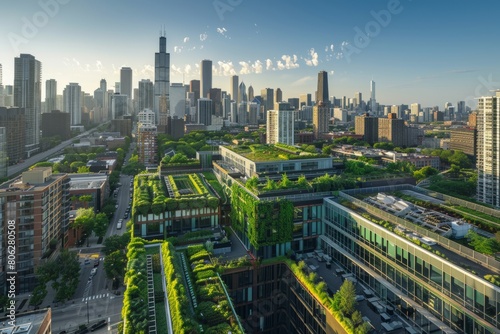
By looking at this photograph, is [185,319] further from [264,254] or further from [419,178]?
[419,178]

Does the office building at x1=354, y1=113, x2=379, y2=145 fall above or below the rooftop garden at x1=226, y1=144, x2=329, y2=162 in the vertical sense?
above

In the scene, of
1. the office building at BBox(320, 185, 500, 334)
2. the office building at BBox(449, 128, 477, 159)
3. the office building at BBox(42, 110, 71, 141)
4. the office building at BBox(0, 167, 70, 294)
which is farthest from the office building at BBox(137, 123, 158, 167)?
the office building at BBox(449, 128, 477, 159)

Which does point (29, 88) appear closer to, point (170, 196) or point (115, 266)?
point (170, 196)

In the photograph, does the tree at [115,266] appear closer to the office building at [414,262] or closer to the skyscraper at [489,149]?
the office building at [414,262]

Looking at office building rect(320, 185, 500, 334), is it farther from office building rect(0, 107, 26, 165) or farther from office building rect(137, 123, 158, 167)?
office building rect(0, 107, 26, 165)

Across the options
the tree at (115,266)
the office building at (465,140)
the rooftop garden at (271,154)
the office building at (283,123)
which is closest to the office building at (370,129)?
the office building at (465,140)

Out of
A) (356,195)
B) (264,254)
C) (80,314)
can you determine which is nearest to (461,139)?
(356,195)

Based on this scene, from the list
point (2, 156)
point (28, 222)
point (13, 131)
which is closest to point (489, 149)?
point (28, 222)
